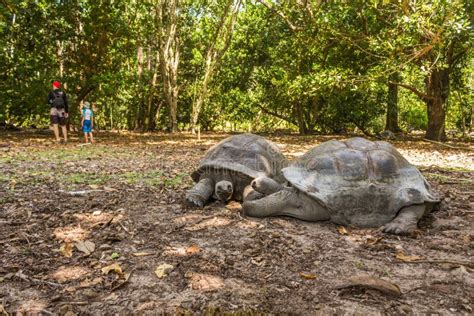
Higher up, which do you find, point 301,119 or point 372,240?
point 301,119

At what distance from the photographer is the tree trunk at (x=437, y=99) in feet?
46.1

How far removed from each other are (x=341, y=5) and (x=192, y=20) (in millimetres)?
9860

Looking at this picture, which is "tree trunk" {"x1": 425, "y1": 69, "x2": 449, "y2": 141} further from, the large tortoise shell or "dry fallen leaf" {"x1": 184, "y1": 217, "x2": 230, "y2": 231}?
"dry fallen leaf" {"x1": 184, "y1": 217, "x2": 230, "y2": 231}

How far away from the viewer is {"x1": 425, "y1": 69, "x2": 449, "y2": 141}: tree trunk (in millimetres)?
14039

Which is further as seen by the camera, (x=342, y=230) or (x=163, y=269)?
(x=342, y=230)

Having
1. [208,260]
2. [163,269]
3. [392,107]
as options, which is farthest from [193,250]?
[392,107]

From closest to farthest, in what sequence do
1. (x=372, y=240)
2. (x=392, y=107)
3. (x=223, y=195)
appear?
(x=372, y=240) → (x=223, y=195) → (x=392, y=107)

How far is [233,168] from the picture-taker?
4566 millimetres

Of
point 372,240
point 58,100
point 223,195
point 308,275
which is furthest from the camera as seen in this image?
point 58,100

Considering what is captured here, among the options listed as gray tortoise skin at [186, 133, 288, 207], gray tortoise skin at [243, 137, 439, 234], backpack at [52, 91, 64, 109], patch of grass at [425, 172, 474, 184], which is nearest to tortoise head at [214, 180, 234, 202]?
gray tortoise skin at [186, 133, 288, 207]

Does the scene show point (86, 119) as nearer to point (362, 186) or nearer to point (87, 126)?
point (87, 126)

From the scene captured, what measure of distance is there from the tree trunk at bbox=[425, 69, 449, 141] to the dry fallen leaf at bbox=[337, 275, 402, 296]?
13.5 m

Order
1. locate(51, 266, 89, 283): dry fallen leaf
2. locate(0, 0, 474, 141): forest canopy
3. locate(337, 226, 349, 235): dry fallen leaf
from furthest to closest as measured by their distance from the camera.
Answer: locate(0, 0, 474, 141): forest canopy, locate(337, 226, 349, 235): dry fallen leaf, locate(51, 266, 89, 283): dry fallen leaf

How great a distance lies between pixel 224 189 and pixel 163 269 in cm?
177
